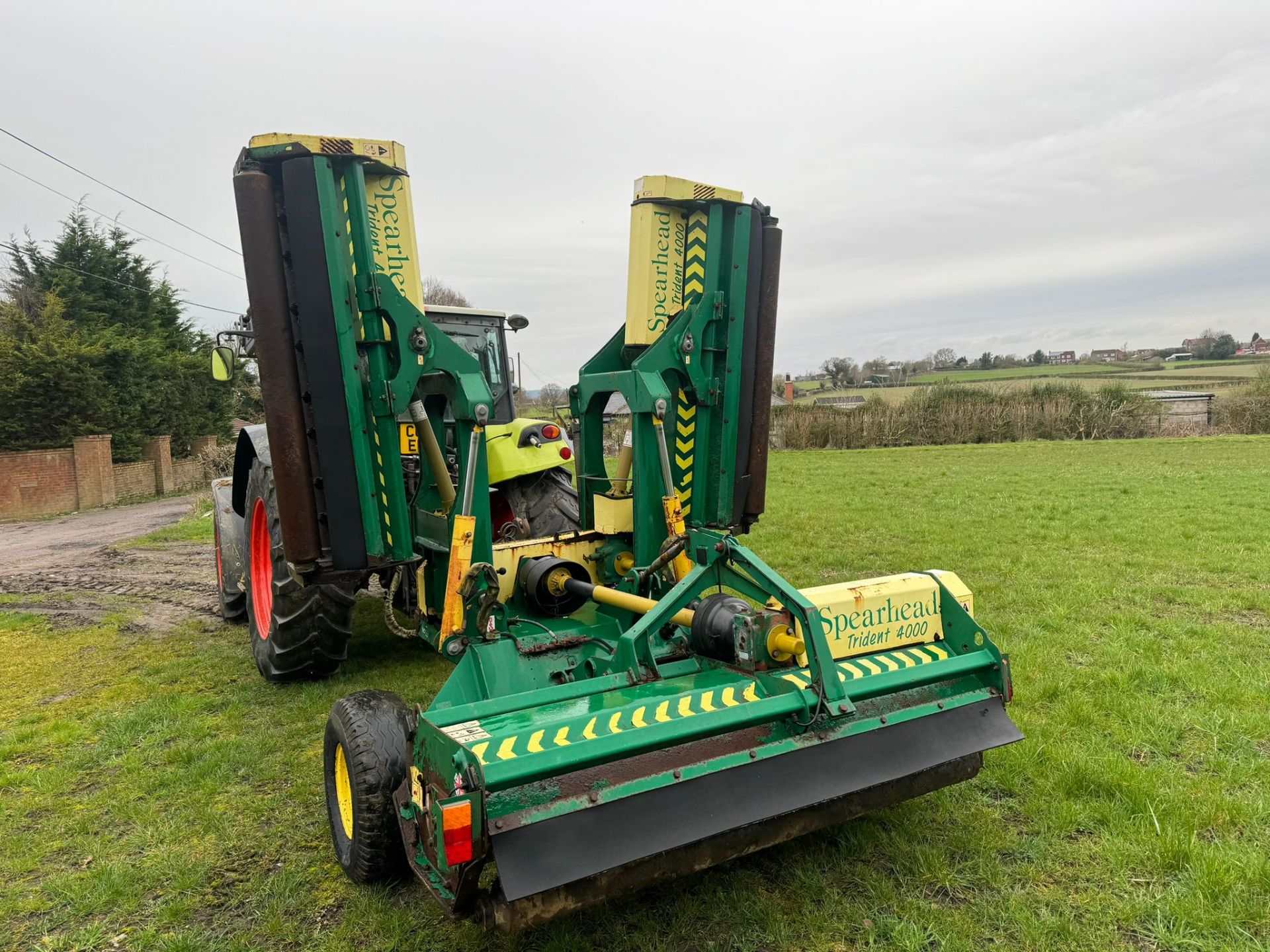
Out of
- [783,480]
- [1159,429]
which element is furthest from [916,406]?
[783,480]

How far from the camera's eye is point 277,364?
138 inches

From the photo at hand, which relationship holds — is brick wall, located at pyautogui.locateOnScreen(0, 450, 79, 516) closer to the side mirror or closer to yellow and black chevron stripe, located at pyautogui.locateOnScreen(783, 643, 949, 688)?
the side mirror

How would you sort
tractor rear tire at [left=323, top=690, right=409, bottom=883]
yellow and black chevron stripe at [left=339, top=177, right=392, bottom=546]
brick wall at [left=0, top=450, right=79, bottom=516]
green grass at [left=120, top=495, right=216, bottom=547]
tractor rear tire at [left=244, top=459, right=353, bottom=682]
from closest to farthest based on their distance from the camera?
tractor rear tire at [left=323, top=690, right=409, bottom=883]
yellow and black chevron stripe at [left=339, top=177, right=392, bottom=546]
tractor rear tire at [left=244, top=459, right=353, bottom=682]
green grass at [left=120, top=495, right=216, bottom=547]
brick wall at [left=0, top=450, right=79, bottom=516]

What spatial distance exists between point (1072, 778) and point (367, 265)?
370 cm

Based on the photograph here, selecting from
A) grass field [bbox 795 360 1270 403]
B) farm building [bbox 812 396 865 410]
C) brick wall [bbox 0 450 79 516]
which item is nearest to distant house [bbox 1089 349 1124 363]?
grass field [bbox 795 360 1270 403]

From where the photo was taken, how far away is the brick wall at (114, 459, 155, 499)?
20375mm

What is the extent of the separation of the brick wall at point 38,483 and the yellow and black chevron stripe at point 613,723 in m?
20.4

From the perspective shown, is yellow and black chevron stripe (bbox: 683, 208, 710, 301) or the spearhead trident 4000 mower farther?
yellow and black chevron stripe (bbox: 683, 208, 710, 301)

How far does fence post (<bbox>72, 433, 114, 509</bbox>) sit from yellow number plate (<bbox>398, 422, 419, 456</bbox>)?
63.1ft

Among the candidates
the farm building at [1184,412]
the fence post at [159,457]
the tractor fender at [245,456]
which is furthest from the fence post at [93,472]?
the farm building at [1184,412]

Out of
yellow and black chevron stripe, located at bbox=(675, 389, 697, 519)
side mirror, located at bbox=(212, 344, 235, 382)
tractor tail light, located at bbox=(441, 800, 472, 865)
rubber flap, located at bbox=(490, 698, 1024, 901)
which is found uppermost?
side mirror, located at bbox=(212, 344, 235, 382)

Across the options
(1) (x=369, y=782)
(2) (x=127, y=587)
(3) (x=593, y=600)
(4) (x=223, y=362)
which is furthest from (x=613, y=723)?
(2) (x=127, y=587)

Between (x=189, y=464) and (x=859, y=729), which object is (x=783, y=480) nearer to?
(x=859, y=729)

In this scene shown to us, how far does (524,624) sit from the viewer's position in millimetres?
4066
